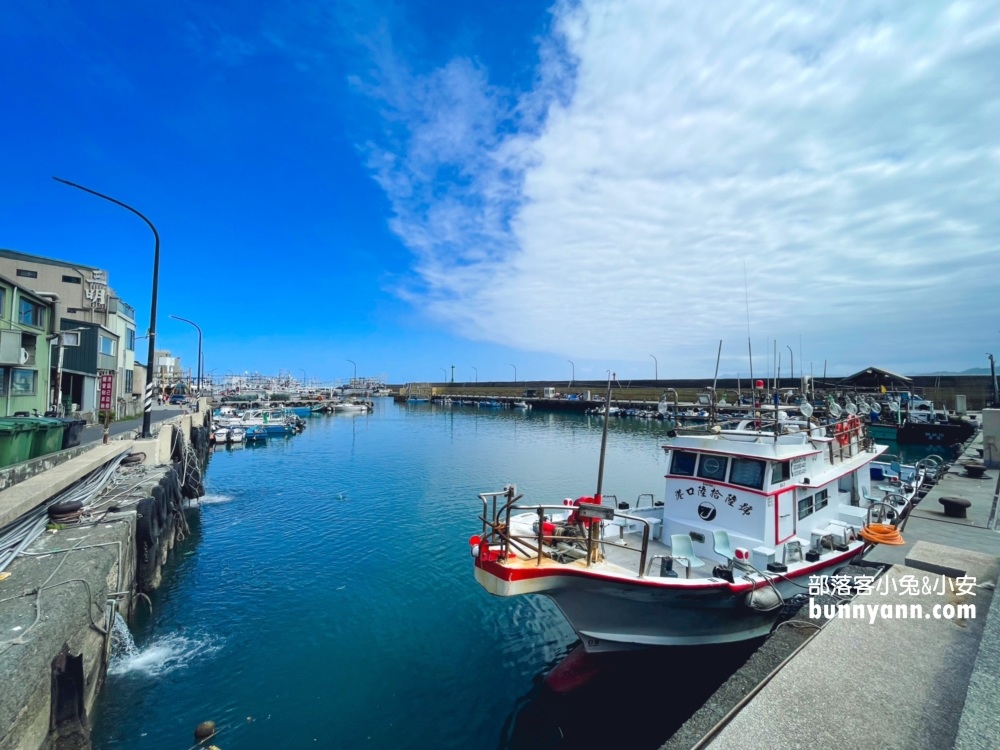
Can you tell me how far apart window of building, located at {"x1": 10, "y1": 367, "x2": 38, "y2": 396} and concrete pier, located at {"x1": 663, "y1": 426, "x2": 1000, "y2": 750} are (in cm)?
2827

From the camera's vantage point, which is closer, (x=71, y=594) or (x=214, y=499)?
(x=71, y=594)

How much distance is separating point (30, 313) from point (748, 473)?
30.8m

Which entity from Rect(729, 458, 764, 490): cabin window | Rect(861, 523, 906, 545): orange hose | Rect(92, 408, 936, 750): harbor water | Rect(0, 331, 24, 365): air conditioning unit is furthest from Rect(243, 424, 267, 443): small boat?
Rect(861, 523, 906, 545): orange hose

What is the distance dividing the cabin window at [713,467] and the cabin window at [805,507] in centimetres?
227

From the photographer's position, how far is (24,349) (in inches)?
818

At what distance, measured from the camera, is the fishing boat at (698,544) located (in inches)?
319

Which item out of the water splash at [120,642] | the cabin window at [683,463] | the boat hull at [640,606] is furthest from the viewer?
the cabin window at [683,463]

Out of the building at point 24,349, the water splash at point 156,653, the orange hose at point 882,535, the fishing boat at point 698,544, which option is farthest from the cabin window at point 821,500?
the building at point 24,349

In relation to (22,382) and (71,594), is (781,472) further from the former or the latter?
(22,382)

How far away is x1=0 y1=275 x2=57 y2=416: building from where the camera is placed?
19281 millimetres

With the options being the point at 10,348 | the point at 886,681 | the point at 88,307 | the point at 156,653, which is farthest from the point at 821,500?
the point at 88,307

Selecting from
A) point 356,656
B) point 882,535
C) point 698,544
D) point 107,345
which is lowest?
point 356,656

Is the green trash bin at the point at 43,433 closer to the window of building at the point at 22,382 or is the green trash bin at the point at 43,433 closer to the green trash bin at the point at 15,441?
the green trash bin at the point at 15,441

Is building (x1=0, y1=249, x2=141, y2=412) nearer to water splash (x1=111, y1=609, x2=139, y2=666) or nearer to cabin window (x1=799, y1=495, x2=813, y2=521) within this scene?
water splash (x1=111, y1=609, x2=139, y2=666)
